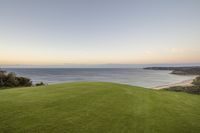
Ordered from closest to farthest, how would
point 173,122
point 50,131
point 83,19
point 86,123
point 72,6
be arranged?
point 50,131
point 86,123
point 173,122
point 72,6
point 83,19

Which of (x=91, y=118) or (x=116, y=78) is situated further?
(x=116, y=78)

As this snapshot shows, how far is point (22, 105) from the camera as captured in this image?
7926mm

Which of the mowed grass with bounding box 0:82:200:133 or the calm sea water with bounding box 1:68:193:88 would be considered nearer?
the mowed grass with bounding box 0:82:200:133

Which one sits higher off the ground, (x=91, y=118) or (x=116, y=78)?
(x=91, y=118)

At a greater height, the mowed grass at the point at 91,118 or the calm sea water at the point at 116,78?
the mowed grass at the point at 91,118

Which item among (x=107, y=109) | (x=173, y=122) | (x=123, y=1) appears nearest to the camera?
(x=173, y=122)

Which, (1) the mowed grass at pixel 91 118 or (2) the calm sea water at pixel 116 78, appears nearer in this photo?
(1) the mowed grass at pixel 91 118

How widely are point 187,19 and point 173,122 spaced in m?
19.0

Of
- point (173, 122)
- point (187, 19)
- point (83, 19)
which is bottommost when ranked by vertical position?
point (173, 122)

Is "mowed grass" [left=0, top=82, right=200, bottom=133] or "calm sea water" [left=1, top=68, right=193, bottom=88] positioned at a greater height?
→ "mowed grass" [left=0, top=82, right=200, bottom=133]

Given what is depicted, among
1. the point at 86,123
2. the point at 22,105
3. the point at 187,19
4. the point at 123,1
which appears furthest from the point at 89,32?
the point at 86,123

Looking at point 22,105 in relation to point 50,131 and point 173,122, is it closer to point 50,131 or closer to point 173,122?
point 50,131

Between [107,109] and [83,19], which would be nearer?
[107,109]

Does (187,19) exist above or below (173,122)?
above
